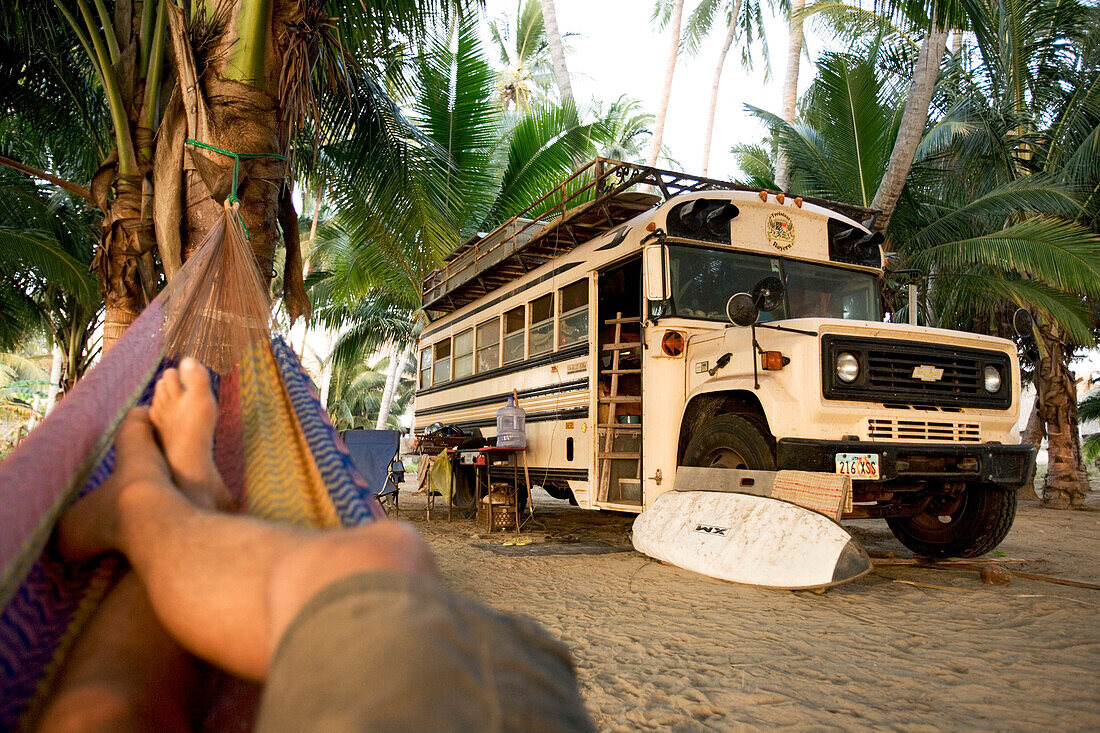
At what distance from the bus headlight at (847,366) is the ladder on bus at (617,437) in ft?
5.84

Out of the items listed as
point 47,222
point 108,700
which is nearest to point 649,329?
point 108,700

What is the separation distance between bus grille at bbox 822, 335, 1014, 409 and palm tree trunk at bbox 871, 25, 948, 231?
470 centimetres

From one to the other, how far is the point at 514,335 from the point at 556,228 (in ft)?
5.62

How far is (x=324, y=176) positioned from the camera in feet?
29.9

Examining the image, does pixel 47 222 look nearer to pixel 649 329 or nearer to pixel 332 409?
pixel 649 329

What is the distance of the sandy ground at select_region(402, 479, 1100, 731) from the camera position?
8.64 feet

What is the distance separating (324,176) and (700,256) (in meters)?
5.30

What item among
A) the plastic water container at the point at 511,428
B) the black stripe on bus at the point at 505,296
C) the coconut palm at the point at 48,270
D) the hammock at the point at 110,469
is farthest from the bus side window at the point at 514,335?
the coconut palm at the point at 48,270

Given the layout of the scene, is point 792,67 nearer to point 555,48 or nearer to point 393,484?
point 555,48

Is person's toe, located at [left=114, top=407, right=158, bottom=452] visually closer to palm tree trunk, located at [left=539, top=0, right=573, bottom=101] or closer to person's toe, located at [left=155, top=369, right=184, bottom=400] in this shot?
person's toe, located at [left=155, top=369, right=184, bottom=400]

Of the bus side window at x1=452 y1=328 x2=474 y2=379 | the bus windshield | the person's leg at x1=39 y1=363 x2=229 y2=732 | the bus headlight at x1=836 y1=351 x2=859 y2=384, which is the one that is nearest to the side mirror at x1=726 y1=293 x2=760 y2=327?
the bus headlight at x1=836 y1=351 x2=859 y2=384

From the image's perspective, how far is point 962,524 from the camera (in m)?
5.58

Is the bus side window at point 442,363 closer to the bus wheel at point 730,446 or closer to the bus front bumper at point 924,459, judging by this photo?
the bus wheel at point 730,446

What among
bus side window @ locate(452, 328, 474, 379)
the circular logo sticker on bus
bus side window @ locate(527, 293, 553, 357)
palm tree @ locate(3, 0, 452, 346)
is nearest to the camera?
palm tree @ locate(3, 0, 452, 346)
